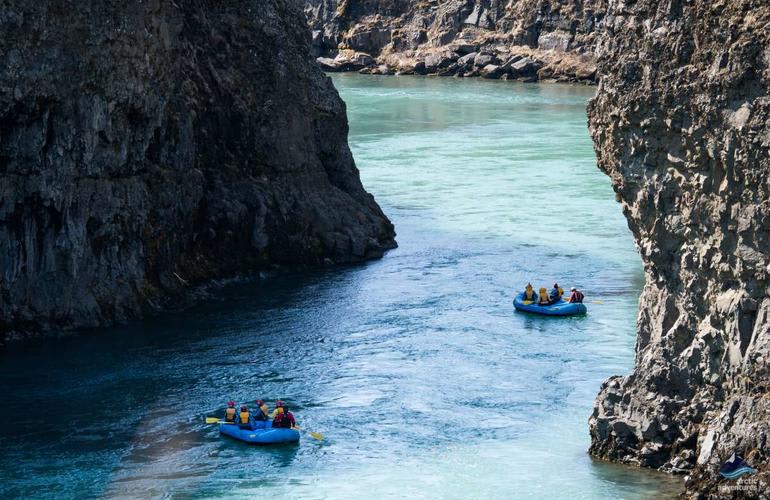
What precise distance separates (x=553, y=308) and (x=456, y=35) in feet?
413

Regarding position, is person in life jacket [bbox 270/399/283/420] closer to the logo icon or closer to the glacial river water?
the glacial river water

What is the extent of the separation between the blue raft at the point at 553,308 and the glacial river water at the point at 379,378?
49cm

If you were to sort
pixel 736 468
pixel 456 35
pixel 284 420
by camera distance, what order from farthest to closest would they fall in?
pixel 456 35 → pixel 284 420 → pixel 736 468

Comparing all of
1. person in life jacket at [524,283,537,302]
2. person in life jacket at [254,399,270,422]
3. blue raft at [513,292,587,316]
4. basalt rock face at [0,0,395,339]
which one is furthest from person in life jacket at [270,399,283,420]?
person in life jacket at [524,283,537,302]

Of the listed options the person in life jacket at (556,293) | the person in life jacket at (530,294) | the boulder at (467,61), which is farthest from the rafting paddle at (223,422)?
the boulder at (467,61)

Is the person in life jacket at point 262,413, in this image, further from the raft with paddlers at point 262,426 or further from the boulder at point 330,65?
the boulder at point 330,65

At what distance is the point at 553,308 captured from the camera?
58625 mm

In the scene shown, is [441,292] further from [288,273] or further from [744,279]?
[744,279]

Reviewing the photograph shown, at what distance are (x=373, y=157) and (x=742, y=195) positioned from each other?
6969cm

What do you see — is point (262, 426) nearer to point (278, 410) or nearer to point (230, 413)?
point (278, 410)

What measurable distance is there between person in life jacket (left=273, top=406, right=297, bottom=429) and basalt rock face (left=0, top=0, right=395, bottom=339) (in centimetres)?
1440

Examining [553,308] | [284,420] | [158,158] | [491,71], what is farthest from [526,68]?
[284,420]

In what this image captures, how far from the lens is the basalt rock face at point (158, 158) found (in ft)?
176

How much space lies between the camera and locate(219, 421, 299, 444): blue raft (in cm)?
4306
